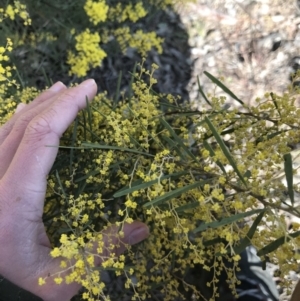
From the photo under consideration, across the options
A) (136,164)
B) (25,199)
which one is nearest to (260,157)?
(136,164)

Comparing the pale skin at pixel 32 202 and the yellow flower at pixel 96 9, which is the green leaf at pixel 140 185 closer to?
the pale skin at pixel 32 202

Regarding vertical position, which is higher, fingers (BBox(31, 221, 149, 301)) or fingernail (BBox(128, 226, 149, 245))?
fingernail (BBox(128, 226, 149, 245))

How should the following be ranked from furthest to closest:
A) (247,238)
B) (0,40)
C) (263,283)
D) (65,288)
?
(263,283) < (0,40) < (65,288) < (247,238)

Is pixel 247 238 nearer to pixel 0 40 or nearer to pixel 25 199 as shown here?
pixel 25 199

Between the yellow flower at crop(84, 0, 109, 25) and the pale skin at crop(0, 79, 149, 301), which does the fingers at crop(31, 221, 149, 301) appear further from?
the yellow flower at crop(84, 0, 109, 25)

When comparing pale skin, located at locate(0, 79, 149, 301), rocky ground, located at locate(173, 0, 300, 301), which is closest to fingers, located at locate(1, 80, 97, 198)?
pale skin, located at locate(0, 79, 149, 301)

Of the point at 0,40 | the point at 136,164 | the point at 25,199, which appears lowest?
the point at 25,199

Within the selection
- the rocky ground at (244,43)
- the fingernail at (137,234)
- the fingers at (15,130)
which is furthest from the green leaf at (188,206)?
the rocky ground at (244,43)

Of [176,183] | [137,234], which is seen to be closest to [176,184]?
[176,183]

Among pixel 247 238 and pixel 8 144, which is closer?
pixel 247 238
